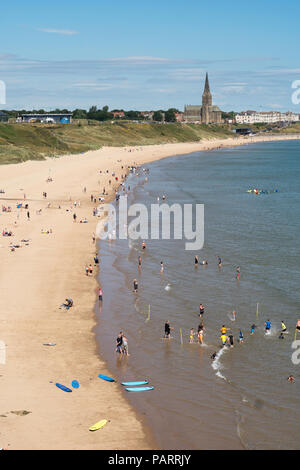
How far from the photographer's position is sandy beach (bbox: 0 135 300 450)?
59.8 feet

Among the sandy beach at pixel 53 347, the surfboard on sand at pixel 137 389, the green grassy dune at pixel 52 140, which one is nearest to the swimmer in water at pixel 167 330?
the sandy beach at pixel 53 347

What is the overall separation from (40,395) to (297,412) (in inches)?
361

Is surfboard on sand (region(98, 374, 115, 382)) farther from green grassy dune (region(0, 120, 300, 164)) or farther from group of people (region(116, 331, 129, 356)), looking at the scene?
green grassy dune (region(0, 120, 300, 164))

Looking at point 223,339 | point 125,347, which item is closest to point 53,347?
point 125,347

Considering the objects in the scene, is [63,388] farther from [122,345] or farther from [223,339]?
[223,339]

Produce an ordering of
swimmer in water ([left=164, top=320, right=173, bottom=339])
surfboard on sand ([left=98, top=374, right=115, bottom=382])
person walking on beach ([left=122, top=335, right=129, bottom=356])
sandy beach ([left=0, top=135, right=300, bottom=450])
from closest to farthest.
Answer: sandy beach ([left=0, top=135, right=300, bottom=450])
surfboard on sand ([left=98, top=374, right=115, bottom=382])
person walking on beach ([left=122, top=335, right=129, bottom=356])
swimmer in water ([left=164, top=320, right=173, bottom=339])

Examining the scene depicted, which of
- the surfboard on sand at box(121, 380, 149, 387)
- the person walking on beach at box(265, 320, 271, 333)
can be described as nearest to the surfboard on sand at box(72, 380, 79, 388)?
the surfboard on sand at box(121, 380, 149, 387)

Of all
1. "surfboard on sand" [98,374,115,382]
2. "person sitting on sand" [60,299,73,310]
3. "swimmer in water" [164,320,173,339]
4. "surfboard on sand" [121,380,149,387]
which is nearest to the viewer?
"surfboard on sand" [121,380,149,387]

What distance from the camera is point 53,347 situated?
992 inches

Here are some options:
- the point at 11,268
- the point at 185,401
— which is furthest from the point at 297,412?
the point at 11,268

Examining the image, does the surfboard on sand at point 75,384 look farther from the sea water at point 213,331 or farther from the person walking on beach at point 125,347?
the person walking on beach at point 125,347

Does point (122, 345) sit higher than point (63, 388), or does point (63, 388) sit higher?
point (122, 345)

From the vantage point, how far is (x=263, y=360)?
24.8m
